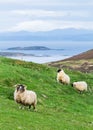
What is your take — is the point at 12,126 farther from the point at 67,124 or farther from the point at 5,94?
the point at 5,94

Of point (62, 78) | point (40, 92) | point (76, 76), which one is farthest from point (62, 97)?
point (76, 76)

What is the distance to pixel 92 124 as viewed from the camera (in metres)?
29.0

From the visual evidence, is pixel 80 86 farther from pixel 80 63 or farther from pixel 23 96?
pixel 80 63

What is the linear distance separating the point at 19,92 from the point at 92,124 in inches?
202

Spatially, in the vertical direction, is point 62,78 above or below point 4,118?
above

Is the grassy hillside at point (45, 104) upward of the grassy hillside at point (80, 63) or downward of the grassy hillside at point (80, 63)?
downward

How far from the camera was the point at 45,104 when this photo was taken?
34594 mm

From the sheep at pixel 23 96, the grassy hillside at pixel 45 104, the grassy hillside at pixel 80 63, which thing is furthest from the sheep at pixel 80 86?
the grassy hillside at pixel 80 63

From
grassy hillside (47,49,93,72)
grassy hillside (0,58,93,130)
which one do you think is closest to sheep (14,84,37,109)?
grassy hillside (0,58,93,130)

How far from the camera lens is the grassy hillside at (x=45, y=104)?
24.9 metres

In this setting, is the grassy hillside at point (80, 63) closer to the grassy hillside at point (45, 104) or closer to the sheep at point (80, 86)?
the grassy hillside at point (45, 104)

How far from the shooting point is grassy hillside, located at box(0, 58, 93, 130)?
24906 mm

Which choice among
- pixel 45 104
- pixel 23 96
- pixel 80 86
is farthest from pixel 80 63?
pixel 23 96

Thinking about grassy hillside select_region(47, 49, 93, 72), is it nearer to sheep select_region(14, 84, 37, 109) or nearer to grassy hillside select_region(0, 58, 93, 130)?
grassy hillside select_region(0, 58, 93, 130)
